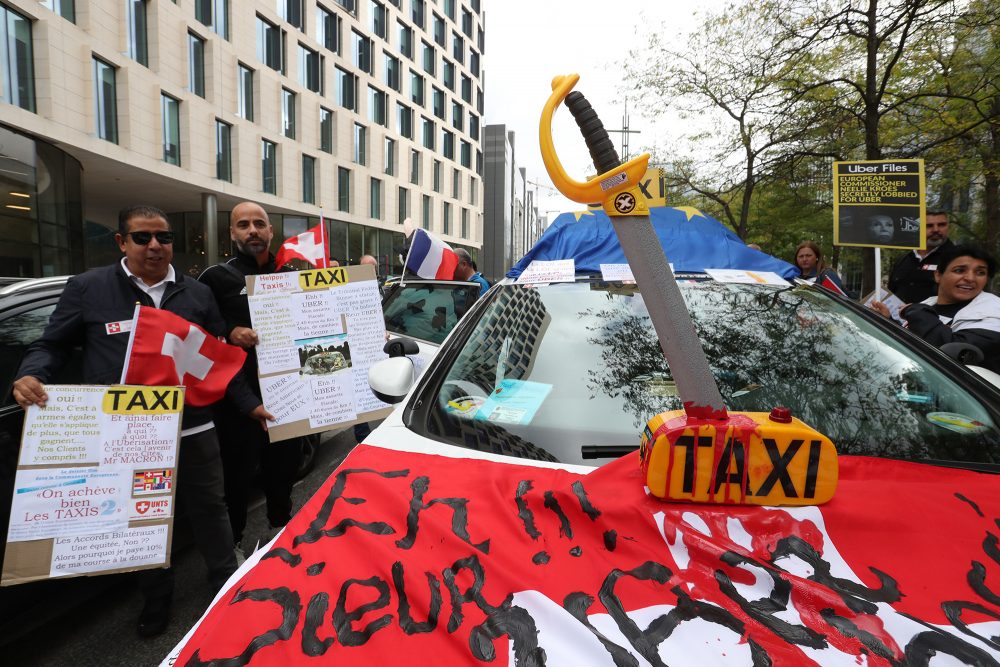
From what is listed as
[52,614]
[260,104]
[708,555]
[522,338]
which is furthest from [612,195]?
[260,104]

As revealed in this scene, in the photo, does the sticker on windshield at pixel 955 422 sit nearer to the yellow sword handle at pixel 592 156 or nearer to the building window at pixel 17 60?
the yellow sword handle at pixel 592 156

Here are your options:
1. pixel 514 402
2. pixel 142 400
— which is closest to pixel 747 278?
pixel 514 402

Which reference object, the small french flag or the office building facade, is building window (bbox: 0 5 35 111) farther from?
the small french flag

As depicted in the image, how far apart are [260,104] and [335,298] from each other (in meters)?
24.1

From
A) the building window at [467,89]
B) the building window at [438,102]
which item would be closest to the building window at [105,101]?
the building window at [438,102]

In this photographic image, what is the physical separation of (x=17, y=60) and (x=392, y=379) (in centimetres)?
1726

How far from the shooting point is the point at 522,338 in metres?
A: 2.18

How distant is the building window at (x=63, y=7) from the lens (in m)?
14.2

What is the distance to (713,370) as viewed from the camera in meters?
1.87

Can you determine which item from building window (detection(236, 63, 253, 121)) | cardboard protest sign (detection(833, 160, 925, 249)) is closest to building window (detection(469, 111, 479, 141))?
building window (detection(236, 63, 253, 121))

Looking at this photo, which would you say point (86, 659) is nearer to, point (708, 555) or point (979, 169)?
point (708, 555)

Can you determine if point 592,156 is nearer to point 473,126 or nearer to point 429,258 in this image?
point 429,258

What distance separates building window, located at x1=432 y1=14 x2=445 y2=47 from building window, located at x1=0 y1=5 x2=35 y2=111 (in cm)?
2953

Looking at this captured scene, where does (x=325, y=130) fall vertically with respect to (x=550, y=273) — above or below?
above
